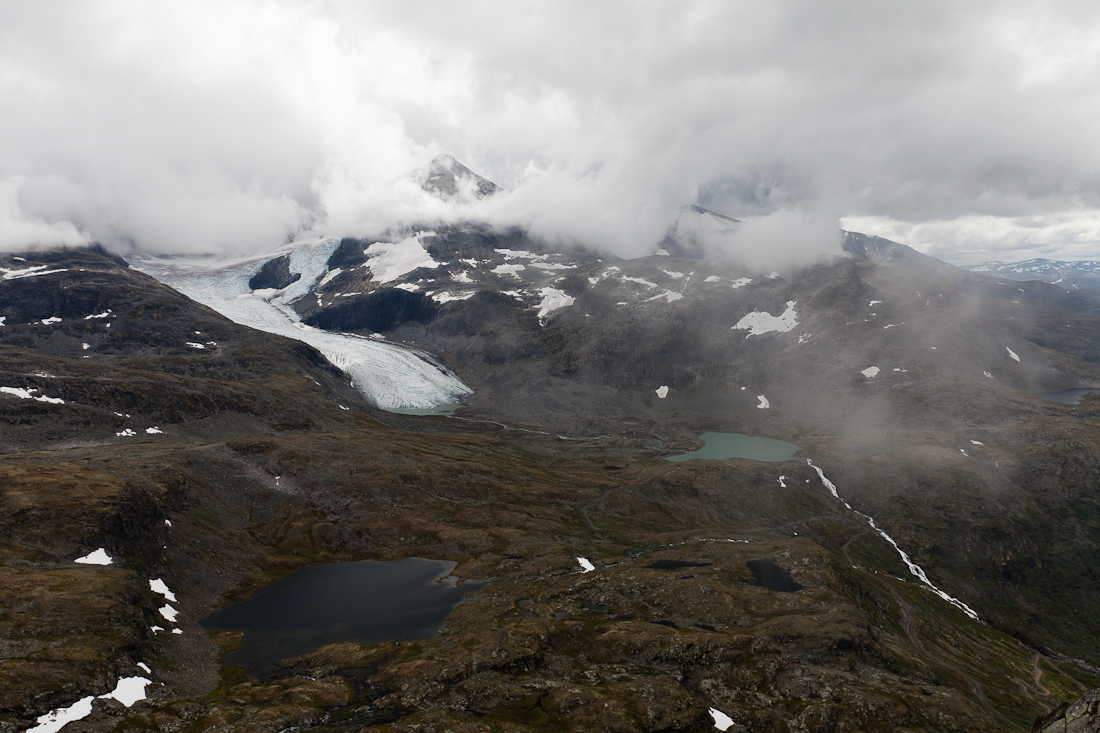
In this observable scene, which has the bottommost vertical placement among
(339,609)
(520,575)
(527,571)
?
(527,571)

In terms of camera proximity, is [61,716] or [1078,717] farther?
[61,716]

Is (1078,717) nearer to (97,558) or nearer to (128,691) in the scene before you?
(128,691)

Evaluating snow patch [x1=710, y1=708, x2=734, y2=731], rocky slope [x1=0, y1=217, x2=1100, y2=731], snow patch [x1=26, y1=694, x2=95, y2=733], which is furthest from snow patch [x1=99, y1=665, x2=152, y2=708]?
snow patch [x1=710, y1=708, x2=734, y2=731]

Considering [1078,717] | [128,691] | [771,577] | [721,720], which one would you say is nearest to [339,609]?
[128,691]

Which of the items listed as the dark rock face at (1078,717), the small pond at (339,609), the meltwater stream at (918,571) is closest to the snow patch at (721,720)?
the small pond at (339,609)

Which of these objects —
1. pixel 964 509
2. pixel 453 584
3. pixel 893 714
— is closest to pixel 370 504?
pixel 453 584

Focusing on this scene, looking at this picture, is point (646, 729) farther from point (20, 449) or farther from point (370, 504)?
point (20, 449)

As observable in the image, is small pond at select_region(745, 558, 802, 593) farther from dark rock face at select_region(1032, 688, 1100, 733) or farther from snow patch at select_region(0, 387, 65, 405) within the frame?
snow patch at select_region(0, 387, 65, 405)
